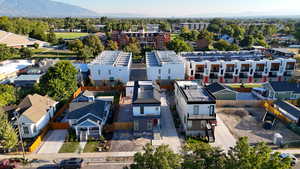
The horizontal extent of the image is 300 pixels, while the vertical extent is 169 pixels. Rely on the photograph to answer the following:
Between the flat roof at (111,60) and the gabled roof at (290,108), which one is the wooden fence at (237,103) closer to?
the gabled roof at (290,108)

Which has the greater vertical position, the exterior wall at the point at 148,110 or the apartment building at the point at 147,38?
the apartment building at the point at 147,38

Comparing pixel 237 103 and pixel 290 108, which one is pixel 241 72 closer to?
pixel 237 103

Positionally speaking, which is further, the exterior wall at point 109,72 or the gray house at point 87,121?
the exterior wall at point 109,72

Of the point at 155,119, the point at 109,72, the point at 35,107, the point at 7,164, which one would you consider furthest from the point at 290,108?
the point at 7,164

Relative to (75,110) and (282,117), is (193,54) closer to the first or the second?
(282,117)

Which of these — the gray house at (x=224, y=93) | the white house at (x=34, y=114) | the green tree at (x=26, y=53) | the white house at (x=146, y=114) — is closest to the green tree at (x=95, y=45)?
the green tree at (x=26, y=53)

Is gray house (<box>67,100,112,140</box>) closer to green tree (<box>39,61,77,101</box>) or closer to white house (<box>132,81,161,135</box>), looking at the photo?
Answer: white house (<box>132,81,161,135</box>)
